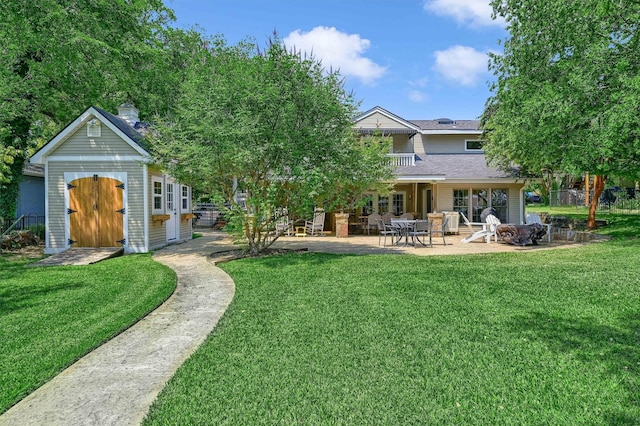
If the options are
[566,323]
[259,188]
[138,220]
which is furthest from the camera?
[138,220]

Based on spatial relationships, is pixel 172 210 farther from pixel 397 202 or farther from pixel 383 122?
pixel 383 122

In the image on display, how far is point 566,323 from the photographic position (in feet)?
15.6

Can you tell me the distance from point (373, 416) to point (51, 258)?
10860mm

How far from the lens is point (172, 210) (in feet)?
46.9

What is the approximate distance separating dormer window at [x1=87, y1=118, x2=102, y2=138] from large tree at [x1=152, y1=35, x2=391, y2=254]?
277 centimetres

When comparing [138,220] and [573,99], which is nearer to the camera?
[573,99]

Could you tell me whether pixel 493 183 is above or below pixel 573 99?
below

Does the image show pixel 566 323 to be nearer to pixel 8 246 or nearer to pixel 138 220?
pixel 138 220

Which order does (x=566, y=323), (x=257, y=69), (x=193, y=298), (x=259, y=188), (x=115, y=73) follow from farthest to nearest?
(x=115, y=73)
(x=259, y=188)
(x=257, y=69)
(x=193, y=298)
(x=566, y=323)

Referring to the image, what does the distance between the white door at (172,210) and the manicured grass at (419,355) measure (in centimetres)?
787

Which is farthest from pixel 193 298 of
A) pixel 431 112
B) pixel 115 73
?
pixel 431 112

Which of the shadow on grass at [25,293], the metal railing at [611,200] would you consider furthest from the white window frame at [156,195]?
the metal railing at [611,200]

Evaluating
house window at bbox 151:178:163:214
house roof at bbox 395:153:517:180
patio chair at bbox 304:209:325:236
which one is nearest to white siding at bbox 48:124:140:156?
house window at bbox 151:178:163:214

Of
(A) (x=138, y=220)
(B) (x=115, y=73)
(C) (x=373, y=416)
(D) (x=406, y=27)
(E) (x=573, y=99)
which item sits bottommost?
(C) (x=373, y=416)
